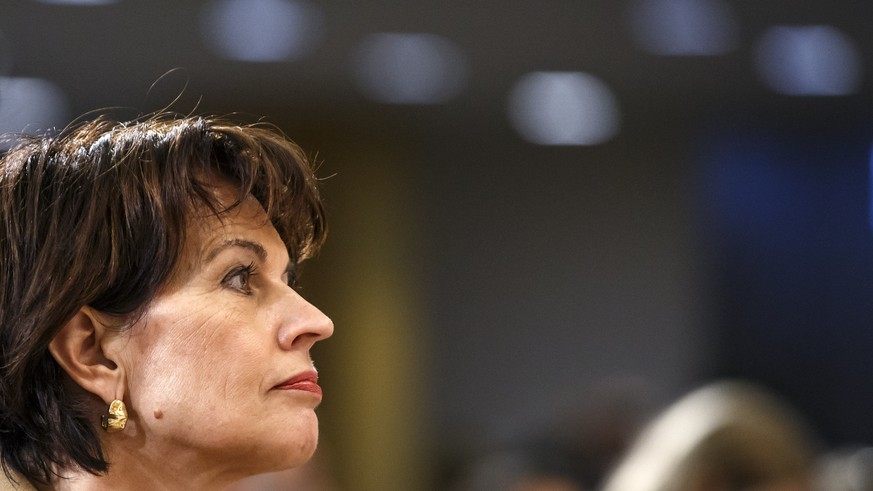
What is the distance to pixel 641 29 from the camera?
363 cm

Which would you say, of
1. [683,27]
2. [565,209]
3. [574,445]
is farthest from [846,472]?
[683,27]

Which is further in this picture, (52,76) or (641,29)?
(641,29)

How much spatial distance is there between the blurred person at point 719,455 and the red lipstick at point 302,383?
1118 millimetres

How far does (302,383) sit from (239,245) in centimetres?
13

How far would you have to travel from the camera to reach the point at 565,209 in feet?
13.1

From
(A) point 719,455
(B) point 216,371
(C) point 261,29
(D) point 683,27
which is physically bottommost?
(A) point 719,455

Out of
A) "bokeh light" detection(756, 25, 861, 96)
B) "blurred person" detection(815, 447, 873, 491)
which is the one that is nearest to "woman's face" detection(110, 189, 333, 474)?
"blurred person" detection(815, 447, 873, 491)

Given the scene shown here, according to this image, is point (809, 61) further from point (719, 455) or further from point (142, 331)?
point (142, 331)

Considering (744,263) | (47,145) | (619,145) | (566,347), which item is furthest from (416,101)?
(47,145)

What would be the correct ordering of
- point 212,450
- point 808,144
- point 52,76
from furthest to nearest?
point 808,144 → point 52,76 → point 212,450

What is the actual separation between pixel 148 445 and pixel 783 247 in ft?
10.9

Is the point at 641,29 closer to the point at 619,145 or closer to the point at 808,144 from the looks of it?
the point at 619,145

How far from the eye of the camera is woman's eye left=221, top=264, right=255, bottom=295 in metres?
1.01

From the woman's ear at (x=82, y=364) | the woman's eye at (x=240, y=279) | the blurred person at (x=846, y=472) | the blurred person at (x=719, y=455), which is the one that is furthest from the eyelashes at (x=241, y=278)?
the blurred person at (x=846, y=472)
